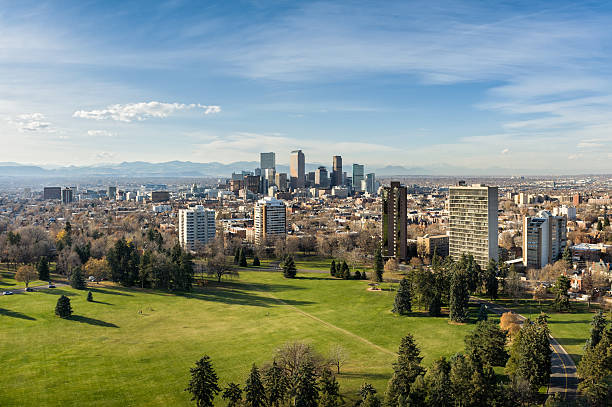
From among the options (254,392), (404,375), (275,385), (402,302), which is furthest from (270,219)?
(254,392)

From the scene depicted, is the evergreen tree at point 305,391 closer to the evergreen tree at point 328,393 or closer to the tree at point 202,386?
the evergreen tree at point 328,393

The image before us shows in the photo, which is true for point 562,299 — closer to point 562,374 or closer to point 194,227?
point 562,374

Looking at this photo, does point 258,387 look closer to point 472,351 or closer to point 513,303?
point 472,351

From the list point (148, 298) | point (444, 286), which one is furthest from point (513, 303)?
→ point (148, 298)

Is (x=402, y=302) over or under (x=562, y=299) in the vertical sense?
under

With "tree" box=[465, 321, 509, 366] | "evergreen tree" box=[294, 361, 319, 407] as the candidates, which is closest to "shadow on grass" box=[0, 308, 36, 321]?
"evergreen tree" box=[294, 361, 319, 407]

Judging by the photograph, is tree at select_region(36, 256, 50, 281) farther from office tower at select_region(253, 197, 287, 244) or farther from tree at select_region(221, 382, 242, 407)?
office tower at select_region(253, 197, 287, 244)

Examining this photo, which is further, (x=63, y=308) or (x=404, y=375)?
(x=63, y=308)
